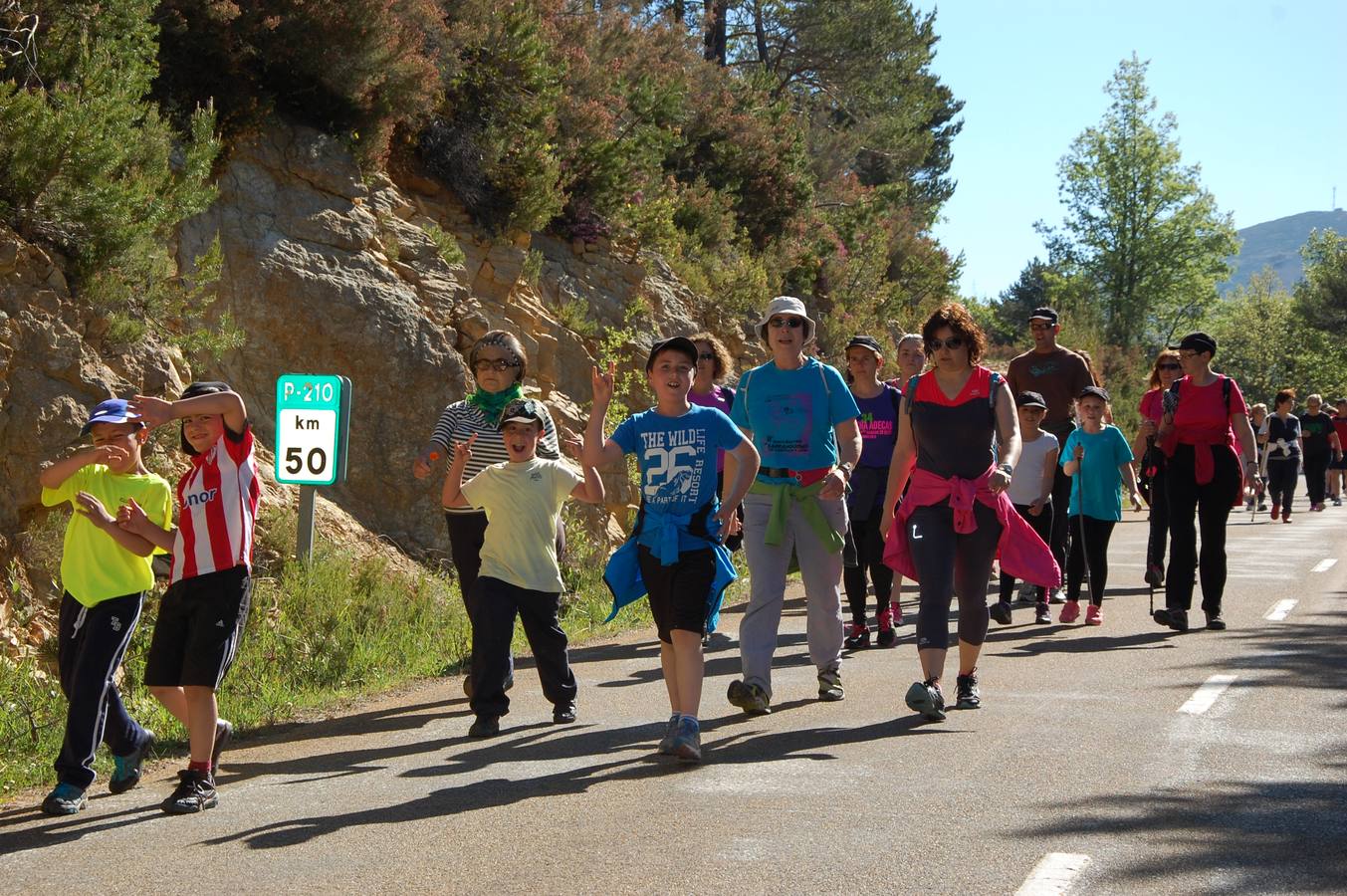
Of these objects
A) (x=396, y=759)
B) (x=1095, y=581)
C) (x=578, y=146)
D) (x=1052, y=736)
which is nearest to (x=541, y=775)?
(x=396, y=759)

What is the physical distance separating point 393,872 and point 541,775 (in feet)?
5.24

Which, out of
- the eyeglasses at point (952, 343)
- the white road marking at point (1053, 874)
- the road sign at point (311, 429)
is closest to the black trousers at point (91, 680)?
the road sign at point (311, 429)

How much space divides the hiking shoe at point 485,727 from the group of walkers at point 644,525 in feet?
0.04

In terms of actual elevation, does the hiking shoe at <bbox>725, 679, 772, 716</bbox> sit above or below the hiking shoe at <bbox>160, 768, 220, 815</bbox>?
above

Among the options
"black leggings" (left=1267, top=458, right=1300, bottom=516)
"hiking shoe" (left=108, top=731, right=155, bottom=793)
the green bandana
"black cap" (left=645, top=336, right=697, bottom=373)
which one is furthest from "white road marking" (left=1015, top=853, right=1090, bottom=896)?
"black leggings" (left=1267, top=458, right=1300, bottom=516)

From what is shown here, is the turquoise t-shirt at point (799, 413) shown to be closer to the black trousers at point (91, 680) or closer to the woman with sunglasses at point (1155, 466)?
the black trousers at point (91, 680)

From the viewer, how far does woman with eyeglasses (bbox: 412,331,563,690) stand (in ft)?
27.8

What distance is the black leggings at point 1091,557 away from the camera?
40.0ft

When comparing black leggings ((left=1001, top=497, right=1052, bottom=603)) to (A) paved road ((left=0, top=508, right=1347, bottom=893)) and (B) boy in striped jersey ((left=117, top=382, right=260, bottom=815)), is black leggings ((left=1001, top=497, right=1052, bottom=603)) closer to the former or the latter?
(A) paved road ((left=0, top=508, right=1347, bottom=893))

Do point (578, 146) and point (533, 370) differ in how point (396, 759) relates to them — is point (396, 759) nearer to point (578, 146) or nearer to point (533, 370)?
point (533, 370)

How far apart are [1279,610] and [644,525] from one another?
7218 millimetres

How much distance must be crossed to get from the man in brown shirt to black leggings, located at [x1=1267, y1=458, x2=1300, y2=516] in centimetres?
1382

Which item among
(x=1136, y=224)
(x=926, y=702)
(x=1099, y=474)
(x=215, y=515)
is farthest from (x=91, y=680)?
(x=1136, y=224)

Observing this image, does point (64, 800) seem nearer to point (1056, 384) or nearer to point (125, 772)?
point (125, 772)
